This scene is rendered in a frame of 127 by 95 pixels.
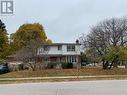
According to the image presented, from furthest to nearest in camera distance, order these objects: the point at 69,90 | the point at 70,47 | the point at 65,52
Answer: the point at 70,47 < the point at 65,52 < the point at 69,90

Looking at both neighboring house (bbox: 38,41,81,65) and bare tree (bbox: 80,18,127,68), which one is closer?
bare tree (bbox: 80,18,127,68)

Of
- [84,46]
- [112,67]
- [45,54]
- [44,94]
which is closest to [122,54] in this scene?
[112,67]

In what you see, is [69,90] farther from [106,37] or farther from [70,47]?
[70,47]

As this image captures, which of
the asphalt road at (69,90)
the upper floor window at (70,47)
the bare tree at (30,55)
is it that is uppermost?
the upper floor window at (70,47)

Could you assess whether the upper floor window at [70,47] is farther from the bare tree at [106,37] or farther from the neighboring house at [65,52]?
the bare tree at [106,37]

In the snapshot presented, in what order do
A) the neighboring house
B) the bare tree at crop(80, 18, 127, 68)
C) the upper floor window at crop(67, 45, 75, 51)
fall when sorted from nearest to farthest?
the bare tree at crop(80, 18, 127, 68), the neighboring house, the upper floor window at crop(67, 45, 75, 51)

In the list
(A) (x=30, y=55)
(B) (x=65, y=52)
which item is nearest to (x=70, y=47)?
(B) (x=65, y=52)

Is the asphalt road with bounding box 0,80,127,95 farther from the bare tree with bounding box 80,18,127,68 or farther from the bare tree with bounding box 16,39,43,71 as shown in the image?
the bare tree with bounding box 80,18,127,68

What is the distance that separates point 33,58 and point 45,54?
815 cm

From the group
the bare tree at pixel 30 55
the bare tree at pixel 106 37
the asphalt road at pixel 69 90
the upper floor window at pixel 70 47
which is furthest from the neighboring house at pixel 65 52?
the asphalt road at pixel 69 90

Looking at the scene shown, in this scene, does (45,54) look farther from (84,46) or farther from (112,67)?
(112,67)

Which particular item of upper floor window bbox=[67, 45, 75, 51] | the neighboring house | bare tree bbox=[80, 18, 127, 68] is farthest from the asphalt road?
upper floor window bbox=[67, 45, 75, 51]

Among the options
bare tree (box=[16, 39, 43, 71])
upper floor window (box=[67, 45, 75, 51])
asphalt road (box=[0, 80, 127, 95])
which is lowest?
asphalt road (box=[0, 80, 127, 95])

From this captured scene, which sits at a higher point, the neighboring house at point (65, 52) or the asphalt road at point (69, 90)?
the neighboring house at point (65, 52)
